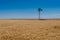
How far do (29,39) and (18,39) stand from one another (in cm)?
104

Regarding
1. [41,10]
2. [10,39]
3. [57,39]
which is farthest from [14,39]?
[41,10]

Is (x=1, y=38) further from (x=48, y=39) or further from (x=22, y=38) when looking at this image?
(x=48, y=39)

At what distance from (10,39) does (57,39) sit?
440 cm

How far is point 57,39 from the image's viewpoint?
12.2 metres

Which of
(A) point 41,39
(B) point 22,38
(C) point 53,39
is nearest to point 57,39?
(C) point 53,39

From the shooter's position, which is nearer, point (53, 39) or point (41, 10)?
point (53, 39)

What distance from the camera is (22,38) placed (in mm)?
12734

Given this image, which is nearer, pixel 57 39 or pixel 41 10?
pixel 57 39

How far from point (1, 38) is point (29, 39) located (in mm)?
2717

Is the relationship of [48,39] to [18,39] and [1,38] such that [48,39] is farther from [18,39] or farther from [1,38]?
[1,38]

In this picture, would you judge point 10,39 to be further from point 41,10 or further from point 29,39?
point 41,10

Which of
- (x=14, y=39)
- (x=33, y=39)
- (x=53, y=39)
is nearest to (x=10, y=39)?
(x=14, y=39)

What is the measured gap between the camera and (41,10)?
72.7m

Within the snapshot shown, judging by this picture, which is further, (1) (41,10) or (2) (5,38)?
(1) (41,10)
